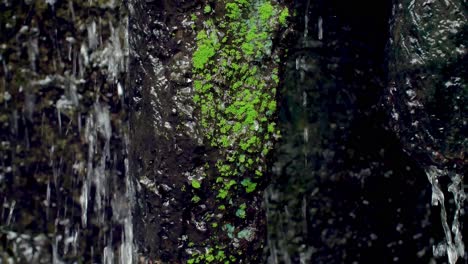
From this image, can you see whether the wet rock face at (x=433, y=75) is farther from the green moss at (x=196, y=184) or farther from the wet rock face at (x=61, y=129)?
the wet rock face at (x=61, y=129)

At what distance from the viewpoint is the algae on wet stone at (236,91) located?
1.35 m

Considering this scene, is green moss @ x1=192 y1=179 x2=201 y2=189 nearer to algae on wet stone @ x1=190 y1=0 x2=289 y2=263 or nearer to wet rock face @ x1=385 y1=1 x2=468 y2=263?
algae on wet stone @ x1=190 y1=0 x2=289 y2=263

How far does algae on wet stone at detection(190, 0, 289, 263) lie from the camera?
1.35 m

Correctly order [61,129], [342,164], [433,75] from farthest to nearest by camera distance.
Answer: [61,129] → [342,164] → [433,75]

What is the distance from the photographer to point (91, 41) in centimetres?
179

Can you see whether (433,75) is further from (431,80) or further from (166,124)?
(166,124)

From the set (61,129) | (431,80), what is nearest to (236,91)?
(431,80)

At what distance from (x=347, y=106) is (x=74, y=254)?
2.55 ft

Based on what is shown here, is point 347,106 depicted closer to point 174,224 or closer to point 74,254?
point 174,224

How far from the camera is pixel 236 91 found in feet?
4.50

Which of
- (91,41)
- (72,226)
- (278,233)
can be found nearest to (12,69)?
(91,41)

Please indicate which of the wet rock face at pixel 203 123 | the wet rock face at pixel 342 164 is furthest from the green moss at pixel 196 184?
the wet rock face at pixel 342 164

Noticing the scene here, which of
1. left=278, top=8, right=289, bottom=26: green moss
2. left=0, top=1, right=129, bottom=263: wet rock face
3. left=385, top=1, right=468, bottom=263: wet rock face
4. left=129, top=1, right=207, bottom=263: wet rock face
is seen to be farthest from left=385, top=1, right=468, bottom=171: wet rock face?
left=0, top=1, right=129, bottom=263: wet rock face

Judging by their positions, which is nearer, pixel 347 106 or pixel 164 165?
pixel 164 165
